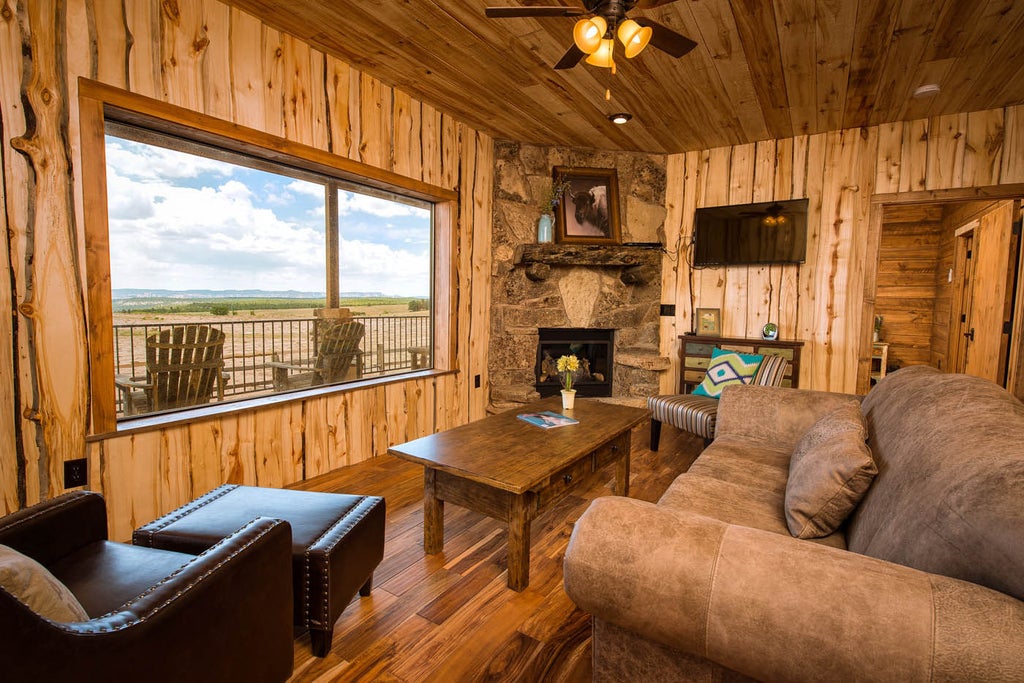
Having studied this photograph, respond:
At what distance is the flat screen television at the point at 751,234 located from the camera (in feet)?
13.7

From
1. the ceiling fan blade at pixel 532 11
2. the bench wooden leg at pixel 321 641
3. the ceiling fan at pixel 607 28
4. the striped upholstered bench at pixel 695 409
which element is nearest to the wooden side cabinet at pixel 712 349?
the striped upholstered bench at pixel 695 409

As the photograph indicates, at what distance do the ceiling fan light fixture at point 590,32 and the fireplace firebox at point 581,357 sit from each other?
2.95 metres

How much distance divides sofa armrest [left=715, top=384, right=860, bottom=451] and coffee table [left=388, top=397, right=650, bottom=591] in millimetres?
567

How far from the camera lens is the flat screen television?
13.7ft

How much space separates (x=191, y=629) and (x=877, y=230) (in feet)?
16.1

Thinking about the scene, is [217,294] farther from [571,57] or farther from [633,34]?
[633,34]

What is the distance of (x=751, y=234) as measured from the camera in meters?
4.33

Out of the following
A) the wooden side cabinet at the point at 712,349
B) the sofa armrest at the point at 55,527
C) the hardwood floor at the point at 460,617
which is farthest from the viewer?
the wooden side cabinet at the point at 712,349

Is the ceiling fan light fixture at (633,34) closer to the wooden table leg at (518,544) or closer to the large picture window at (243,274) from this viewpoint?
the wooden table leg at (518,544)

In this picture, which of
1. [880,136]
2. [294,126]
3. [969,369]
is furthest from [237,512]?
[969,369]

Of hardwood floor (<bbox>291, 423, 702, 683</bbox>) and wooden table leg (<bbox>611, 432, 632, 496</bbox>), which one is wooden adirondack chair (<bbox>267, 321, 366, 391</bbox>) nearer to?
hardwood floor (<bbox>291, 423, 702, 683</bbox>)

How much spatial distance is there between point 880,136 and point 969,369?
2569mm

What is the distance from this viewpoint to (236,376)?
286cm

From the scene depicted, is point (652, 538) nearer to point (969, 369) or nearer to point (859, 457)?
point (859, 457)
